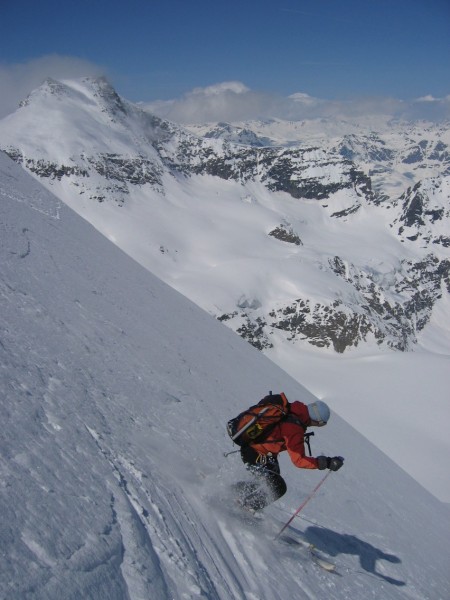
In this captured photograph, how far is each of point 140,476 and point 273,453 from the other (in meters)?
1.85

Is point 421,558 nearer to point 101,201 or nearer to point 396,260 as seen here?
point 101,201

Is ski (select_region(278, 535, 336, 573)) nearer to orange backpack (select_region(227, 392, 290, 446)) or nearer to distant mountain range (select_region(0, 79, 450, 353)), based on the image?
orange backpack (select_region(227, 392, 290, 446))

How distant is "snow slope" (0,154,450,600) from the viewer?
133 inches

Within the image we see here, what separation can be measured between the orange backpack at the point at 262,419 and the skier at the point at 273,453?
0.19 ft

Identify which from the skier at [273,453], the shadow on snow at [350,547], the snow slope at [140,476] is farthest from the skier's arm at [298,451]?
the shadow on snow at [350,547]

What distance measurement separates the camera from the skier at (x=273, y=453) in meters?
5.60

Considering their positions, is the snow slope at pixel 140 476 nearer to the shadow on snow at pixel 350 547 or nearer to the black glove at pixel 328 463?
the shadow on snow at pixel 350 547

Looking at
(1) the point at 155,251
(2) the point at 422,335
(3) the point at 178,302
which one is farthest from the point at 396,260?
(3) the point at 178,302

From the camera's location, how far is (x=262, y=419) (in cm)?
578

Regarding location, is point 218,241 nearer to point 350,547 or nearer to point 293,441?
point 350,547

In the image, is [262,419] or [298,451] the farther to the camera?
[262,419]

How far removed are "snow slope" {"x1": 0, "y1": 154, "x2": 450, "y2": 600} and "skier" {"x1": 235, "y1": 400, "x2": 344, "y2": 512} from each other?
297 mm

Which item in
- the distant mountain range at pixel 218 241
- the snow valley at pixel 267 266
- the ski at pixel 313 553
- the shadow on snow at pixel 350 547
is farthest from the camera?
the distant mountain range at pixel 218 241

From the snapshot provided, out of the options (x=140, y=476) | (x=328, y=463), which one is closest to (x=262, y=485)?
(x=328, y=463)
